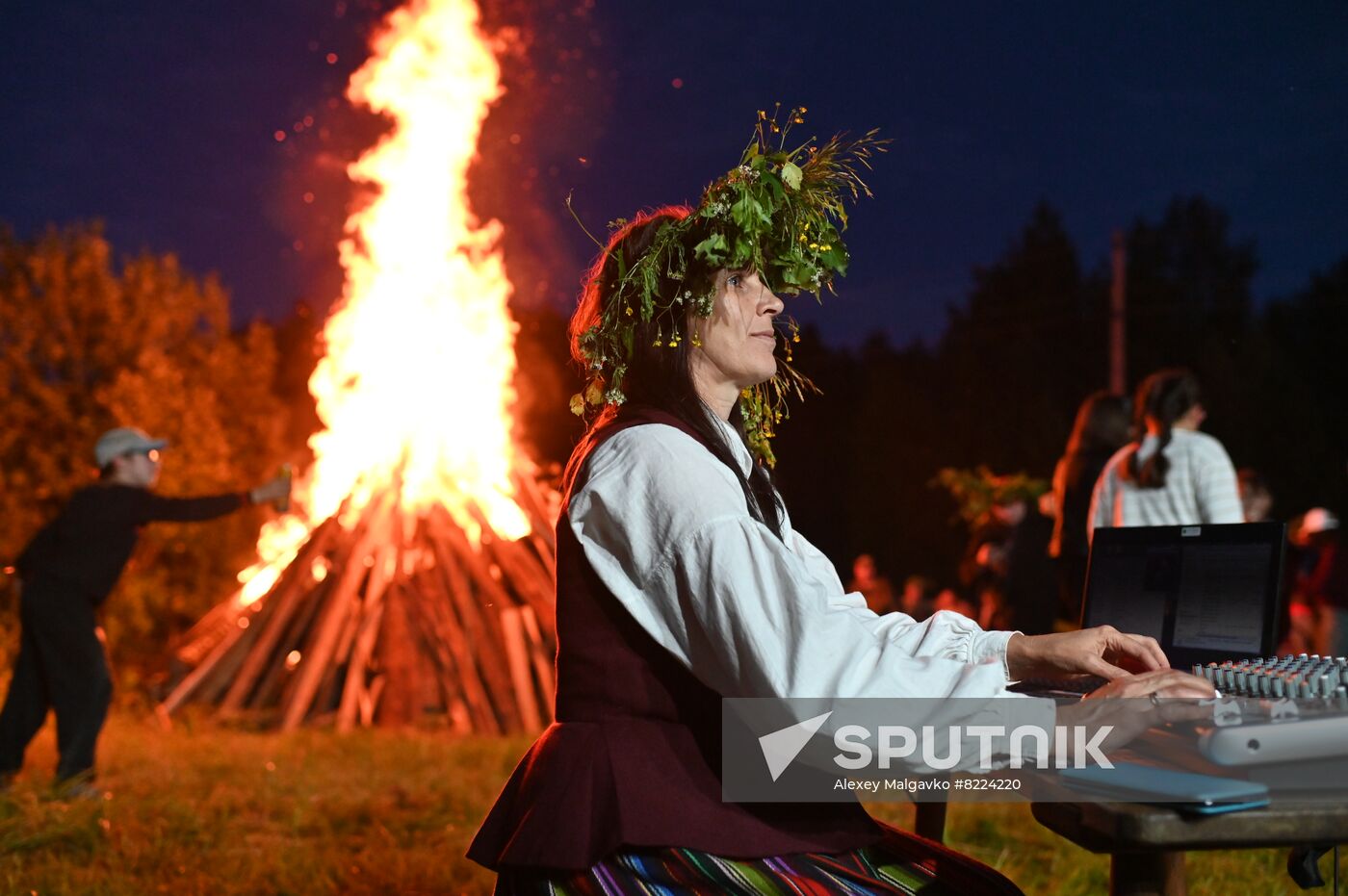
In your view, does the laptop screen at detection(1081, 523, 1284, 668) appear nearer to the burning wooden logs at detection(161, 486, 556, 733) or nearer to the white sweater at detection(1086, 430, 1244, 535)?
the white sweater at detection(1086, 430, 1244, 535)

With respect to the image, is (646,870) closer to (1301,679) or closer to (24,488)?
(1301,679)

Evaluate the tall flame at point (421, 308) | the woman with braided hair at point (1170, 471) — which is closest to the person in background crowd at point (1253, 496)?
the woman with braided hair at point (1170, 471)

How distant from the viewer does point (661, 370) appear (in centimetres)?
205

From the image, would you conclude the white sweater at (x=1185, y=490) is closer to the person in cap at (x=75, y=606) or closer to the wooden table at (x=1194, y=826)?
the wooden table at (x=1194, y=826)

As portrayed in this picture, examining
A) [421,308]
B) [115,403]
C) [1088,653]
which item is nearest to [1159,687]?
[1088,653]

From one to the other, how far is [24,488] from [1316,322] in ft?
73.6

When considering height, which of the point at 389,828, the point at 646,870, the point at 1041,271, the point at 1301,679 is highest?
the point at 1041,271

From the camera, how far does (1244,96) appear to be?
62.3 ft

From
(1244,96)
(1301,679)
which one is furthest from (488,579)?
(1244,96)

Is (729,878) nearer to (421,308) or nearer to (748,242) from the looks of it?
(748,242)

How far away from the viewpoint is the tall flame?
26.4 ft

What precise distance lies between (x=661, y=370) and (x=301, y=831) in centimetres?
336

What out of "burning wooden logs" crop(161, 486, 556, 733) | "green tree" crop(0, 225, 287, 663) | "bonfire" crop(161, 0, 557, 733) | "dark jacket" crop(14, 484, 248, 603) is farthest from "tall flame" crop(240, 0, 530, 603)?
"green tree" crop(0, 225, 287, 663)

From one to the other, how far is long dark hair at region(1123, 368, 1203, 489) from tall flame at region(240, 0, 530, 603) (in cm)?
470
